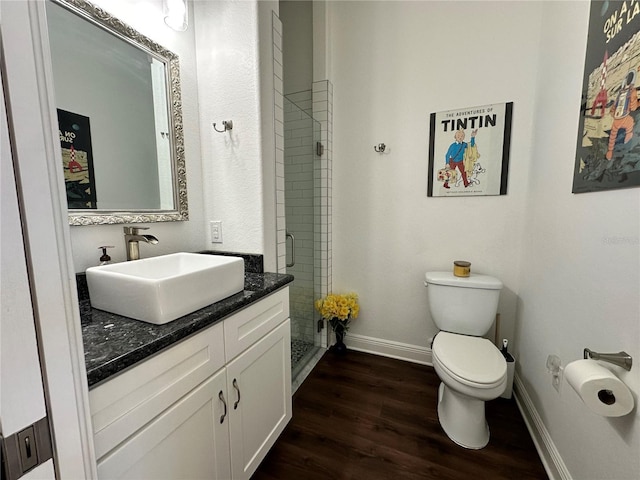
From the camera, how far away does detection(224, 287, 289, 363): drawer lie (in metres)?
1.00

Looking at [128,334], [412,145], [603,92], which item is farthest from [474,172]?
[128,334]

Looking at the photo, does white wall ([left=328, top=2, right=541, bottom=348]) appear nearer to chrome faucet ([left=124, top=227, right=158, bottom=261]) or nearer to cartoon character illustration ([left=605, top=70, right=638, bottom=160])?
cartoon character illustration ([left=605, top=70, right=638, bottom=160])

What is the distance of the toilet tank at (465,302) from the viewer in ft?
5.53

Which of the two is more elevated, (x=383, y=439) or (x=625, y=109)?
(x=625, y=109)

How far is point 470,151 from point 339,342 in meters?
1.73

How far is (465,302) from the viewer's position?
67.5 inches

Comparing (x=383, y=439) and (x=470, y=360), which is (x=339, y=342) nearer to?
(x=383, y=439)

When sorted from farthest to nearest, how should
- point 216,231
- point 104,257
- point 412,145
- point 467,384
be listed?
point 412,145 < point 216,231 < point 467,384 < point 104,257

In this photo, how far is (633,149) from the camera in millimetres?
851

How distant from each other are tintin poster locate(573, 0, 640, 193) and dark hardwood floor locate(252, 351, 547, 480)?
132 cm

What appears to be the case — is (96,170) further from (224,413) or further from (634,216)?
(634,216)

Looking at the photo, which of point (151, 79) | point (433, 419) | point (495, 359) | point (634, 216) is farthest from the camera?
point (433, 419)

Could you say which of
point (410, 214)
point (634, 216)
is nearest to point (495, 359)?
point (634, 216)

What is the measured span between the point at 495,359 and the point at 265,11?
84.5 inches
